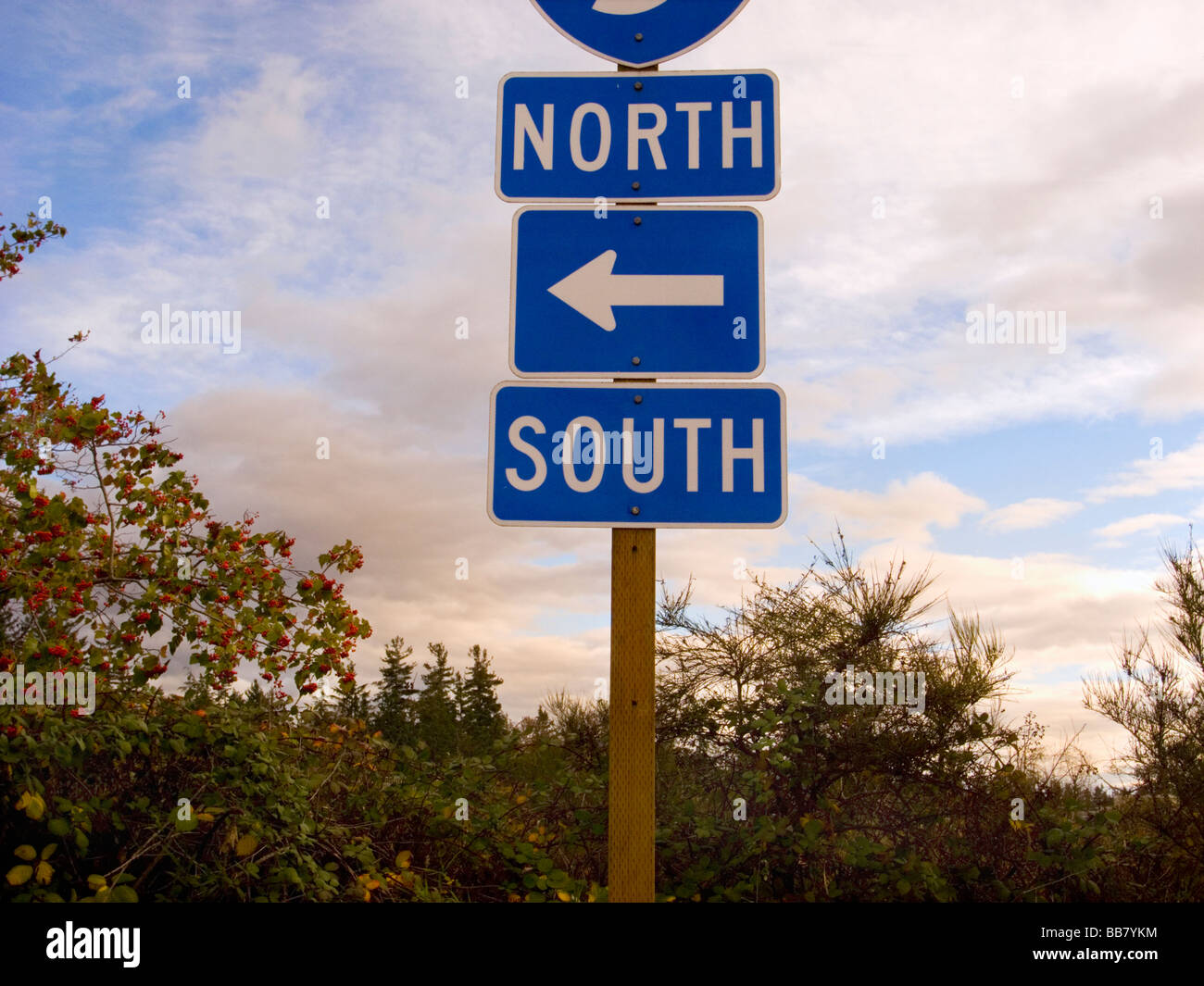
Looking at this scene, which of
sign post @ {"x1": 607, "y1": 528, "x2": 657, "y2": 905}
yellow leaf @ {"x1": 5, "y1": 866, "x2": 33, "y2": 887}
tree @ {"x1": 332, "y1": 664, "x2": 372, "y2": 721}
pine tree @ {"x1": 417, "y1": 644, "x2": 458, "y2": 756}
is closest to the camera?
sign post @ {"x1": 607, "y1": 528, "x2": 657, "y2": 905}

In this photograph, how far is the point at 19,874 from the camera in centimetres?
395

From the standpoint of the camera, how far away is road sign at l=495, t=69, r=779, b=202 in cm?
320

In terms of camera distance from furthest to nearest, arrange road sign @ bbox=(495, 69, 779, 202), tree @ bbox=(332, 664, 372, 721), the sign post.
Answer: tree @ bbox=(332, 664, 372, 721) → road sign @ bbox=(495, 69, 779, 202) → the sign post

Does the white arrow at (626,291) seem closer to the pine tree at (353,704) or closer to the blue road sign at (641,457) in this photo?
the blue road sign at (641,457)

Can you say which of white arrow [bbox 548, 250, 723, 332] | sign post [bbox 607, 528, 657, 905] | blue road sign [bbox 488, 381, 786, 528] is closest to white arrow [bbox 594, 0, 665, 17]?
white arrow [bbox 548, 250, 723, 332]

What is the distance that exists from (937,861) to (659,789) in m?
1.49

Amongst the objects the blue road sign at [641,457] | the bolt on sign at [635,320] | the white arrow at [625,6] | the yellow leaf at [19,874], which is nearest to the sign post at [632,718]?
the bolt on sign at [635,320]

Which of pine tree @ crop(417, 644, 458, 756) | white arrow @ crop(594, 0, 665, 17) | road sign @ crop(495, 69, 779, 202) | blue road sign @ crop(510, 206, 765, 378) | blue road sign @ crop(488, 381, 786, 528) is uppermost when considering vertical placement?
white arrow @ crop(594, 0, 665, 17)

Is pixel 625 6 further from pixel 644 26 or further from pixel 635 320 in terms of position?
pixel 635 320

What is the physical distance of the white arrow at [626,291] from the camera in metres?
3.09

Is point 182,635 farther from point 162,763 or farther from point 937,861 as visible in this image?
point 937,861

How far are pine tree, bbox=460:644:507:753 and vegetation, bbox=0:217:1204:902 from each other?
0.25m

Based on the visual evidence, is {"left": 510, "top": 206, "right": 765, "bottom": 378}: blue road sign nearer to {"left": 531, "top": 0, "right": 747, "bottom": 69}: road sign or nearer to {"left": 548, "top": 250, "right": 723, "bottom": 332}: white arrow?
{"left": 548, "top": 250, "right": 723, "bottom": 332}: white arrow
